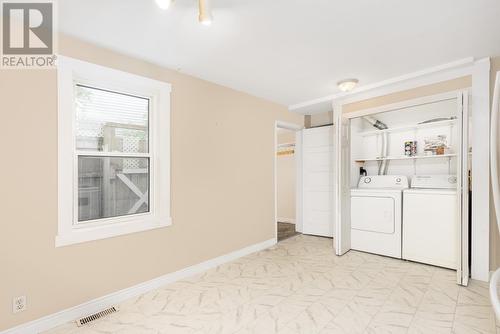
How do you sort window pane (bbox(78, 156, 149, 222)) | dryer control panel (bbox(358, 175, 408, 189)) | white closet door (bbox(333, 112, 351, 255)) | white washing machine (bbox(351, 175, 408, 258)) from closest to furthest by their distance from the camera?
window pane (bbox(78, 156, 149, 222)), white washing machine (bbox(351, 175, 408, 258)), white closet door (bbox(333, 112, 351, 255)), dryer control panel (bbox(358, 175, 408, 189))

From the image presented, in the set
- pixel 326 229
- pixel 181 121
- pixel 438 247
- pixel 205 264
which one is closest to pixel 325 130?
pixel 326 229

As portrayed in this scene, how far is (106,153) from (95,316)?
4.68ft

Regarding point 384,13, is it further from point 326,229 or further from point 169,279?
point 326,229

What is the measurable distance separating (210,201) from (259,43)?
1911mm

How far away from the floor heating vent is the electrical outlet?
404 mm

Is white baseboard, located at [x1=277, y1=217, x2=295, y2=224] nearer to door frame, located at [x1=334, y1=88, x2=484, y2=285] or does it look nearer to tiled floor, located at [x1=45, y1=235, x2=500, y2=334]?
door frame, located at [x1=334, y1=88, x2=484, y2=285]

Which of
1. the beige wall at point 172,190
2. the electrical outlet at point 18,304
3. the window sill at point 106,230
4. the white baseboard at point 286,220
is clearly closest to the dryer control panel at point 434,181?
the beige wall at point 172,190

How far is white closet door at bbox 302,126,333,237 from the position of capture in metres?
4.47

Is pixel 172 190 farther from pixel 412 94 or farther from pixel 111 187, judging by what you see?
pixel 412 94

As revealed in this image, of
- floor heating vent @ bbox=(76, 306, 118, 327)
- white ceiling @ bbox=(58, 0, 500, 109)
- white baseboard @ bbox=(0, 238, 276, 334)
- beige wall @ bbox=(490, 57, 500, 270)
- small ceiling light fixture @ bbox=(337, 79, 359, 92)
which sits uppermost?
white ceiling @ bbox=(58, 0, 500, 109)

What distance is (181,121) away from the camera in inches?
113

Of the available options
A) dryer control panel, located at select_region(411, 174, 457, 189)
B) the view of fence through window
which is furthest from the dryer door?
the view of fence through window

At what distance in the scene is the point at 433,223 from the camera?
3.07 metres

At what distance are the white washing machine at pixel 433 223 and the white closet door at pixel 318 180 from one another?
4.45 ft
